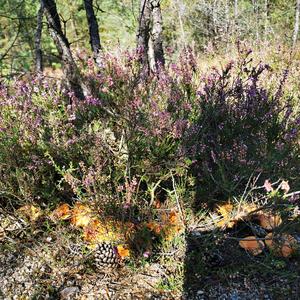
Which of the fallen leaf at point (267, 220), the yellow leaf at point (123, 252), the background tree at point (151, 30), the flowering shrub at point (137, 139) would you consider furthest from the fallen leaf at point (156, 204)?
the background tree at point (151, 30)

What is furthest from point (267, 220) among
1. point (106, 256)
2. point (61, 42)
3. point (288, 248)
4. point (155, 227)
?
point (61, 42)

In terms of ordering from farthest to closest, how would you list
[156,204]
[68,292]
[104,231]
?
[156,204] → [104,231] → [68,292]

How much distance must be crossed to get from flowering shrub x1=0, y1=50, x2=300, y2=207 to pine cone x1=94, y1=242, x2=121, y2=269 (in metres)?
0.29

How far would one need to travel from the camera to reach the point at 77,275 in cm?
212

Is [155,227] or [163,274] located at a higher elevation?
[155,227]

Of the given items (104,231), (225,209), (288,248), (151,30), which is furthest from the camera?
(151,30)

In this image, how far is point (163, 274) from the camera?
6.89ft

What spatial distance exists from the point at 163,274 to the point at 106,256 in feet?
1.31

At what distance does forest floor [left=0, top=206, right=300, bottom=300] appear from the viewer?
199 centimetres

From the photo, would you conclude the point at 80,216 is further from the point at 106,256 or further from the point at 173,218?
the point at 173,218

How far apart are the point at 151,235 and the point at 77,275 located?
56cm

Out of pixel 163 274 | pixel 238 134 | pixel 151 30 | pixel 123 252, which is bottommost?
pixel 163 274

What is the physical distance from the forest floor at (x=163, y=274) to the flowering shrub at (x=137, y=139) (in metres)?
0.41

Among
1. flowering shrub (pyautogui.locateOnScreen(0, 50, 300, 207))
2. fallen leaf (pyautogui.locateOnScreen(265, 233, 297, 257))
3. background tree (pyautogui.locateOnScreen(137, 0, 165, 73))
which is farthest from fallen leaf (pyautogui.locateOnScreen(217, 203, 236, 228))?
background tree (pyautogui.locateOnScreen(137, 0, 165, 73))
